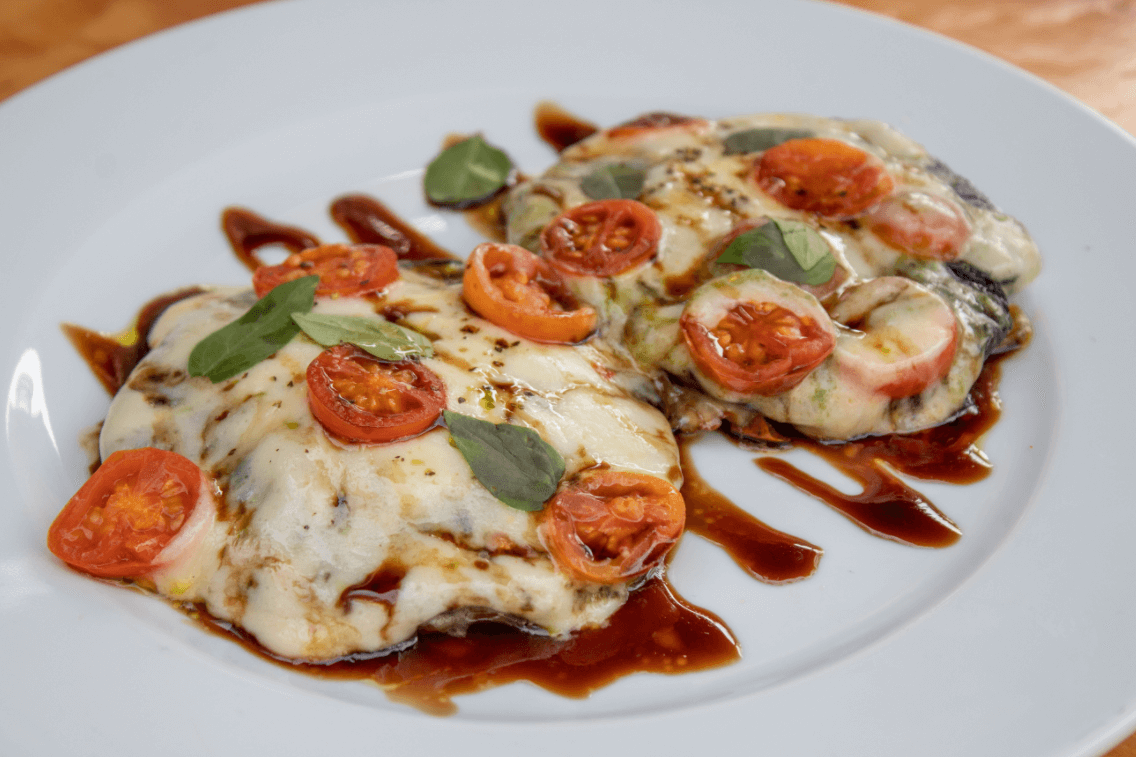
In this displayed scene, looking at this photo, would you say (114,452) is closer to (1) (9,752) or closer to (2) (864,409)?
(1) (9,752)

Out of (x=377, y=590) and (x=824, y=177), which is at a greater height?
(x=824, y=177)

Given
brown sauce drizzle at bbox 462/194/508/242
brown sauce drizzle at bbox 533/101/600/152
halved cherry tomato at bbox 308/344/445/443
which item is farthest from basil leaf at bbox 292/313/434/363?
brown sauce drizzle at bbox 533/101/600/152

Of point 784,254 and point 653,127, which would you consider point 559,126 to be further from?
point 784,254

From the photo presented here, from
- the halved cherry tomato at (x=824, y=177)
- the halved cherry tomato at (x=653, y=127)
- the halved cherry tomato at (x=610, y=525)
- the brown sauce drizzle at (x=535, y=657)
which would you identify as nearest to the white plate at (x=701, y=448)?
the brown sauce drizzle at (x=535, y=657)

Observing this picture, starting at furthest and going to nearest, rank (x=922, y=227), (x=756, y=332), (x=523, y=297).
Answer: (x=922, y=227), (x=523, y=297), (x=756, y=332)

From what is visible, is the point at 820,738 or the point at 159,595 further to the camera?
the point at 159,595

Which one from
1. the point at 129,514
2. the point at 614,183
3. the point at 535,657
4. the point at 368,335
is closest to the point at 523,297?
the point at 368,335

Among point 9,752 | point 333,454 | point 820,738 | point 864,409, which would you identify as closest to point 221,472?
point 333,454
